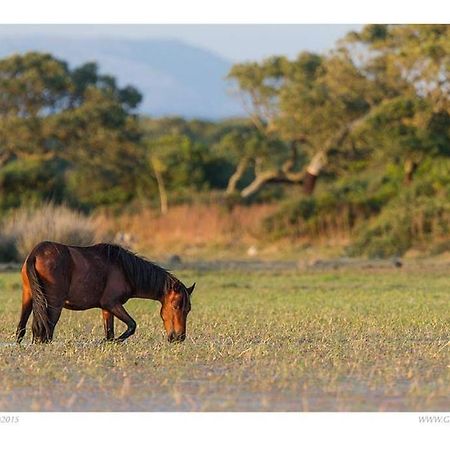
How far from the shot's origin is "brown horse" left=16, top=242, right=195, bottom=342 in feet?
36.4

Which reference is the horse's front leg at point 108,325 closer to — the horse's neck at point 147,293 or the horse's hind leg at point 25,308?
the horse's neck at point 147,293

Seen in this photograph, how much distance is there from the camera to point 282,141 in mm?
42594

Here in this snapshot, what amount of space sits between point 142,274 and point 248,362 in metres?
1.92

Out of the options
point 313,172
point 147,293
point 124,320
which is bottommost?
point 313,172

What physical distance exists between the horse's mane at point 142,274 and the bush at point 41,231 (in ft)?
45.4

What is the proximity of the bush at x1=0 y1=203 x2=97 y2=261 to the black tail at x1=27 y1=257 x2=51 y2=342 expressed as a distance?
14181mm

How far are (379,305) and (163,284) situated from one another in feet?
17.4

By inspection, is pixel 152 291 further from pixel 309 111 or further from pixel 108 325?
pixel 309 111

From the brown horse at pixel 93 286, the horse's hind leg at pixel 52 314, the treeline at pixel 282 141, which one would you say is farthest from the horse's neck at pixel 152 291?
the treeline at pixel 282 141

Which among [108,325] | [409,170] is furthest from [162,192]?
[108,325]

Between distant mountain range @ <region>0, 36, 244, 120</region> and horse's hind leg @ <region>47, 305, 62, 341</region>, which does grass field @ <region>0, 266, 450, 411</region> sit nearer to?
horse's hind leg @ <region>47, 305, 62, 341</region>

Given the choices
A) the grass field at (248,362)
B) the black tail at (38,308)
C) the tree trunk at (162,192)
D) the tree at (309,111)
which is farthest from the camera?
the tree trunk at (162,192)

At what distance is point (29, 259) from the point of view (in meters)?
11.1

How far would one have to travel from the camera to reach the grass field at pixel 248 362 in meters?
8.32
